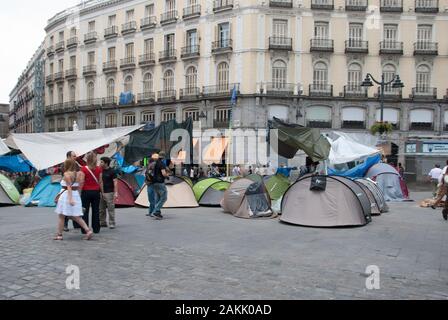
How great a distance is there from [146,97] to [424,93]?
25126 mm

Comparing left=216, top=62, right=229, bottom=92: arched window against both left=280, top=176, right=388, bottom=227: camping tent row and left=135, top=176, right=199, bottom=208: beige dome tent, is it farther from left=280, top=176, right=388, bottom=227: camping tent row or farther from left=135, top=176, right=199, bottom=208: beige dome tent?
left=280, top=176, right=388, bottom=227: camping tent row

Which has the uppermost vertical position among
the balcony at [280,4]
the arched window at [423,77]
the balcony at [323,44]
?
the balcony at [280,4]

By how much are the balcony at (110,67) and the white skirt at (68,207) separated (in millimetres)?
38280

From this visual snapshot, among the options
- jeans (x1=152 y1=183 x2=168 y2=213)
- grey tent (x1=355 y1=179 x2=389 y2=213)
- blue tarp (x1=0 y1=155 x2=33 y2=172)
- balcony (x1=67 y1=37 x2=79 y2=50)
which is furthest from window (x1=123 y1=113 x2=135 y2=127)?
jeans (x1=152 y1=183 x2=168 y2=213)

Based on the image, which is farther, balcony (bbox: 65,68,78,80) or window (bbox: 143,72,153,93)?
balcony (bbox: 65,68,78,80)

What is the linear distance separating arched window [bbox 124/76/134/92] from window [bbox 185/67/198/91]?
21.6 ft

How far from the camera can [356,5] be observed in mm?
37656

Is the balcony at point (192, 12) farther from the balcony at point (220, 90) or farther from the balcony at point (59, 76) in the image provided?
the balcony at point (59, 76)

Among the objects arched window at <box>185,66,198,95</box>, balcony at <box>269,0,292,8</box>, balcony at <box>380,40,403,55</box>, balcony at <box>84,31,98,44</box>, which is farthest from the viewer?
balcony at <box>84,31,98,44</box>


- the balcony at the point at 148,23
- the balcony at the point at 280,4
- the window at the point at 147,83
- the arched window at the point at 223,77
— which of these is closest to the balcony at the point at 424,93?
the balcony at the point at 280,4

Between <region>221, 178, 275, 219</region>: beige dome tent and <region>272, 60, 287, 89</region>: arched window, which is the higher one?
<region>272, 60, 287, 89</region>: arched window

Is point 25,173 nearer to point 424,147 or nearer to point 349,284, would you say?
point 349,284

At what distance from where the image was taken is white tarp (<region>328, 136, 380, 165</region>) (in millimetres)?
16312

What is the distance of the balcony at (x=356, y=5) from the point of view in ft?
123
